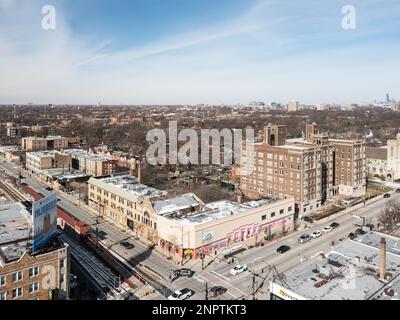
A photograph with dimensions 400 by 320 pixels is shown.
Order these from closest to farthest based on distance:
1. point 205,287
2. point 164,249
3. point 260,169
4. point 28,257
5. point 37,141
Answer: point 28,257 < point 205,287 < point 164,249 < point 260,169 < point 37,141

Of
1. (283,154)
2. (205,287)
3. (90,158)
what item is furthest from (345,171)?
(90,158)

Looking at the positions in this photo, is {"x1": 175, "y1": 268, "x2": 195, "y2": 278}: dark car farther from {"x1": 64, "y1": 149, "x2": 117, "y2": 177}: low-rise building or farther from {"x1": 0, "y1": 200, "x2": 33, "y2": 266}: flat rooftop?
{"x1": 64, "y1": 149, "x2": 117, "y2": 177}: low-rise building

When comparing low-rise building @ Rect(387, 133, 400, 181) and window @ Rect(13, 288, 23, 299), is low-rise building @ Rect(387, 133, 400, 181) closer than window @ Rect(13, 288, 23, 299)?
No

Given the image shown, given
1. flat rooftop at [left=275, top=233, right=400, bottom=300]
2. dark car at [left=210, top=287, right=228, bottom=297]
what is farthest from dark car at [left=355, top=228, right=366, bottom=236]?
dark car at [left=210, top=287, right=228, bottom=297]

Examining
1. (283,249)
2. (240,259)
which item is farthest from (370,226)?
(240,259)

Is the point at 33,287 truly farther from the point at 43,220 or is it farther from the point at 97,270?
→ the point at 97,270

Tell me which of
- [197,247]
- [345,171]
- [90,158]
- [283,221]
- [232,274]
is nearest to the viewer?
[232,274]

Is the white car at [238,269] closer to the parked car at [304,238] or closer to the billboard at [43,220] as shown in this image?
the parked car at [304,238]
